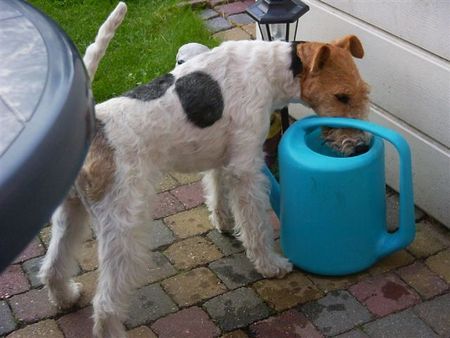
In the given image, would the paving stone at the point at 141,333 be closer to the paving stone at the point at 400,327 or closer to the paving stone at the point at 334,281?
the paving stone at the point at 334,281

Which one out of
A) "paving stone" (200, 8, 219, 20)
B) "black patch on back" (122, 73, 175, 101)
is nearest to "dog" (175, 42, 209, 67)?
"black patch on back" (122, 73, 175, 101)

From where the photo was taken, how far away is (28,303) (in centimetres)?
338

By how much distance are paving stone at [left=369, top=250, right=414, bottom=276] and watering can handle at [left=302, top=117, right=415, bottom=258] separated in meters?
0.08

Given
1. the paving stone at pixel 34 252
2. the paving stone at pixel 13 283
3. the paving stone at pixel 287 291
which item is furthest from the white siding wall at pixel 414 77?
the paving stone at pixel 13 283

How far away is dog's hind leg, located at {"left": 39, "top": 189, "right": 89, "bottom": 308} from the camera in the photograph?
3084mm

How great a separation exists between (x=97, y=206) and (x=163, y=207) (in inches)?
48.0

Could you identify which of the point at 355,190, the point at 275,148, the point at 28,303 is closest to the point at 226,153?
the point at 355,190

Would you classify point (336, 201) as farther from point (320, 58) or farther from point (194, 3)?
point (194, 3)

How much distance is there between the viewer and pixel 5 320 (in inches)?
129

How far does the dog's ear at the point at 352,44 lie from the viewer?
10.9 feet

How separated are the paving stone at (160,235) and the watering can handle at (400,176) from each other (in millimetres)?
1011

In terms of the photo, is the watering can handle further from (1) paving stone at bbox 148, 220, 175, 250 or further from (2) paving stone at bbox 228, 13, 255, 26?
(2) paving stone at bbox 228, 13, 255, 26

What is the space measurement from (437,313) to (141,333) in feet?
4.37

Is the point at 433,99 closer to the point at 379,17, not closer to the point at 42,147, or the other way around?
the point at 379,17
